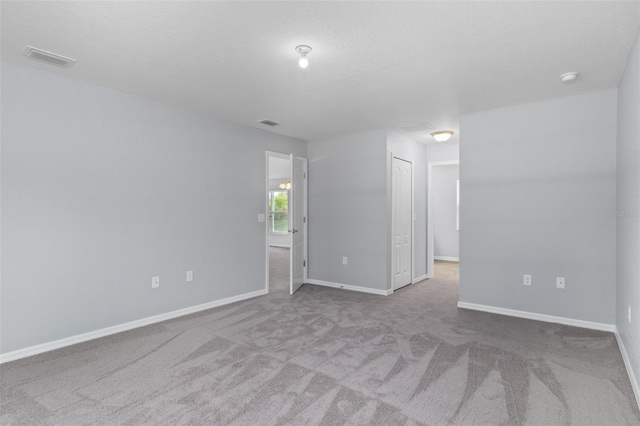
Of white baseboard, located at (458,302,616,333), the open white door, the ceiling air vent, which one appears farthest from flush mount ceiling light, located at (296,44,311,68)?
white baseboard, located at (458,302,616,333)

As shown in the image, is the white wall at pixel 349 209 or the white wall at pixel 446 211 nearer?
the white wall at pixel 349 209

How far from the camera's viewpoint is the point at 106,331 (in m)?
3.40

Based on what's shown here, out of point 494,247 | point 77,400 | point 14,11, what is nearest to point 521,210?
point 494,247

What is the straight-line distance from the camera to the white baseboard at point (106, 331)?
9.41ft

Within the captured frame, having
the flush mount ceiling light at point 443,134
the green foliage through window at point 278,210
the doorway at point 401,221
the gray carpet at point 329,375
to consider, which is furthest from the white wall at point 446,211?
the green foliage through window at point 278,210

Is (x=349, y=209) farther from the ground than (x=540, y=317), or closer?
farther from the ground

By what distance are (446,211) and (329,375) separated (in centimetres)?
697

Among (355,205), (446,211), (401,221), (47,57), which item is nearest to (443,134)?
(401,221)

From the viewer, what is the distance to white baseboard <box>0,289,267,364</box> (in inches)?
113

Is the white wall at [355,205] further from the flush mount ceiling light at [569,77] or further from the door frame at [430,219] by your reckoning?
the flush mount ceiling light at [569,77]

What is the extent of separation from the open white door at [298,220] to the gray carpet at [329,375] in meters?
1.47

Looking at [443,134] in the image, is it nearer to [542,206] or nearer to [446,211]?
[542,206]

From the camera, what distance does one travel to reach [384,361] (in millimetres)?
2797

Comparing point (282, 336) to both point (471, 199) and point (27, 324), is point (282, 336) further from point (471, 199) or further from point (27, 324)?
point (471, 199)
